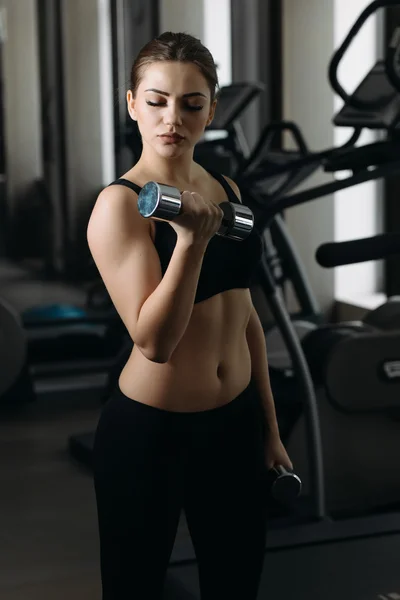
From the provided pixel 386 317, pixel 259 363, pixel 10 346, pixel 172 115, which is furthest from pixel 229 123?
pixel 172 115

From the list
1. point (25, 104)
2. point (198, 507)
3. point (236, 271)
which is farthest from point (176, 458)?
point (25, 104)

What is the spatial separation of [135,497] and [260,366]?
0.28 metres

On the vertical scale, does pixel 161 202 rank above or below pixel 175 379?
above

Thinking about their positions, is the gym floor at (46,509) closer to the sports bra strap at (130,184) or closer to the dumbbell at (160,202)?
the sports bra strap at (130,184)

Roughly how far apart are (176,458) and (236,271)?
266 mm

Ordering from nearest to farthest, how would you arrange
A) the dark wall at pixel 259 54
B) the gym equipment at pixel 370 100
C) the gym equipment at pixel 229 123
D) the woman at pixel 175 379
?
the woman at pixel 175 379 < the gym equipment at pixel 370 100 < the gym equipment at pixel 229 123 < the dark wall at pixel 259 54

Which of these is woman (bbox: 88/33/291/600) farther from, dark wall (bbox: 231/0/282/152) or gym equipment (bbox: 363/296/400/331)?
dark wall (bbox: 231/0/282/152)

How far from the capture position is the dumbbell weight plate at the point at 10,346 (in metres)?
3.99

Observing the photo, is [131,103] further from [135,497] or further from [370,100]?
[370,100]

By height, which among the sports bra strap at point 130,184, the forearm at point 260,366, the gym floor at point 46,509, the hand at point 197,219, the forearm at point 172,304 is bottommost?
the gym floor at point 46,509

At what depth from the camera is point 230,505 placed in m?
1.35

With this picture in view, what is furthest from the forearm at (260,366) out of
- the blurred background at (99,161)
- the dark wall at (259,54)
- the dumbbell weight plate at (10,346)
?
the dark wall at (259,54)

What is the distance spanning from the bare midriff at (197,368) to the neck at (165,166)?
0.56 ft

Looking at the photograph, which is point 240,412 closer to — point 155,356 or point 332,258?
point 155,356
